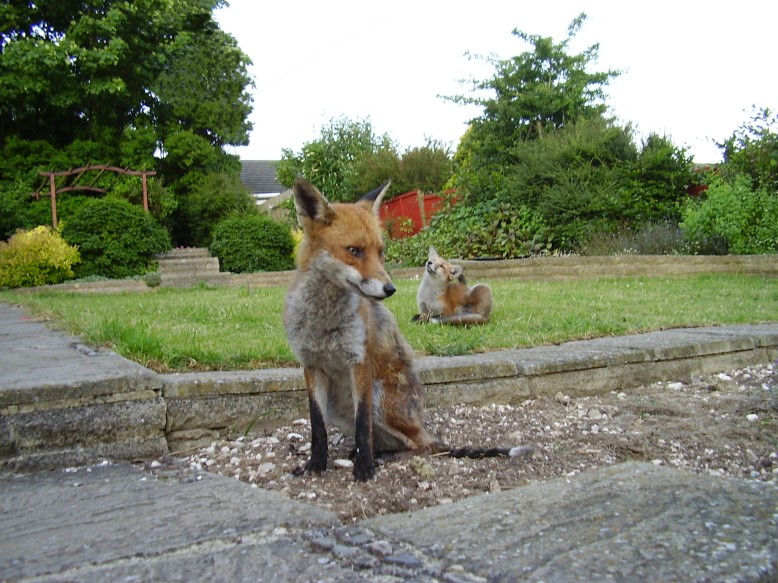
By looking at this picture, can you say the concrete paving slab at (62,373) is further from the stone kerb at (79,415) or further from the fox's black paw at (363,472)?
the fox's black paw at (363,472)

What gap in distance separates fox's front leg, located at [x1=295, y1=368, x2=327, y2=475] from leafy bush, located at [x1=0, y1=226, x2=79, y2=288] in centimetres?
1353

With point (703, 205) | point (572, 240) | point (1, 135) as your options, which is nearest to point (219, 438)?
point (703, 205)

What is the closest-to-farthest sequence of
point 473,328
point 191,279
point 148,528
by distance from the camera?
point 148,528, point 473,328, point 191,279

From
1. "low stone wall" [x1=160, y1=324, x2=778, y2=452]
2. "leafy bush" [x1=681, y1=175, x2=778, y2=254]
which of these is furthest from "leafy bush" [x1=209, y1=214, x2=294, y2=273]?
"low stone wall" [x1=160, y1=324, x2=778, y2=452]

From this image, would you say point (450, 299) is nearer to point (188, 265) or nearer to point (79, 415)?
point (79, 415)

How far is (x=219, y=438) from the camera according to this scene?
129 inches

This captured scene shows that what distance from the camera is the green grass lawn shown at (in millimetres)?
4203

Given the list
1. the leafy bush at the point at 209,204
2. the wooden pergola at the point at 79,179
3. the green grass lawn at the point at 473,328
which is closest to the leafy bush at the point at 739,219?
the green grass lawn at the point at 473,328

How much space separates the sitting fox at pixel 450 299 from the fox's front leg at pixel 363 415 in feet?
12.2

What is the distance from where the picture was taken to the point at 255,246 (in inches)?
719

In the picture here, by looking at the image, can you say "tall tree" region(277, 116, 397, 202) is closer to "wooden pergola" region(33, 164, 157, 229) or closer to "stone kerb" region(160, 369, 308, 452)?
"wooden pergola" region(33, 164, 157, 229)

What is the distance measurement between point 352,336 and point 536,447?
1.03 m

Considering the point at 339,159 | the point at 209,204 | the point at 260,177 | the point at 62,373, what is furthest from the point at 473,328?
the point at 260,177

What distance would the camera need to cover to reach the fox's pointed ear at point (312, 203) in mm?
2738
